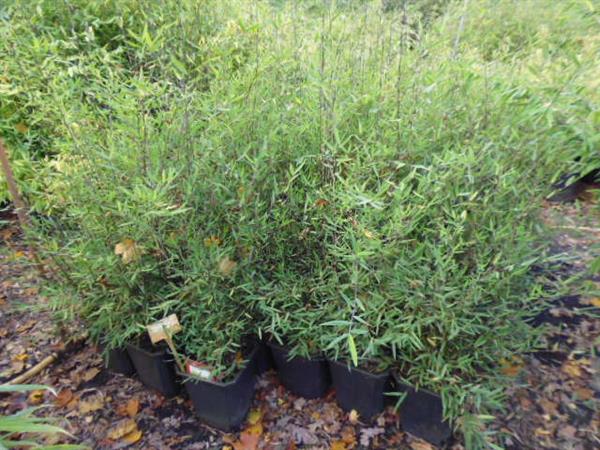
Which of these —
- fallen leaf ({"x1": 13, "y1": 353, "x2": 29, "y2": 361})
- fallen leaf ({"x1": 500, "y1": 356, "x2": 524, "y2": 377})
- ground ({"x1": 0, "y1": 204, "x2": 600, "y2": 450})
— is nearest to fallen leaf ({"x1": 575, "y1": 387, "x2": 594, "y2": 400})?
ground ({"x1": 0, "y1": 204, "x2": 600, "y2": 450})

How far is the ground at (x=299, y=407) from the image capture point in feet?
5.26

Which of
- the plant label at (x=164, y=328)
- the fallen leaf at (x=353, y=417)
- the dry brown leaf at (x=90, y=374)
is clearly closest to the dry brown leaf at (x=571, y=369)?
the fallen leaf at (x=353, y=417)

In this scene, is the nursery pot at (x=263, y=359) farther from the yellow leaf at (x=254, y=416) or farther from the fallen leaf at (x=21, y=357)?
the fallen leaf at (x=21, y=357)

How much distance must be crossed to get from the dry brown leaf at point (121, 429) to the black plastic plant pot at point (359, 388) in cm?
80

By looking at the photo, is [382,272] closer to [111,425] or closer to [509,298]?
[509,298]

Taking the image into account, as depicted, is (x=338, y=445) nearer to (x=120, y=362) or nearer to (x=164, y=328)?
(x=164, y=328)

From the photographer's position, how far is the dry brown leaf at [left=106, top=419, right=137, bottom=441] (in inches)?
64.8

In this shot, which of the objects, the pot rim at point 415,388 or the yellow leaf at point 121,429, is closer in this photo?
the pot rim at point 415,388

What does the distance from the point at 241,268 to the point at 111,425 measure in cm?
84

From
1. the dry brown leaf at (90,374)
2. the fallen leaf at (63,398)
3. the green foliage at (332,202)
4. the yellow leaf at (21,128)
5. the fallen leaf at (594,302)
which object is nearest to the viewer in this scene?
the green foliage at (332,202)

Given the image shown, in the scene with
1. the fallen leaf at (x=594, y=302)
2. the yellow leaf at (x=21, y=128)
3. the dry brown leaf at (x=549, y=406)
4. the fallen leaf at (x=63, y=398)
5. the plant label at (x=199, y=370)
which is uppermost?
the yellow leaf at (x=21, y=128)

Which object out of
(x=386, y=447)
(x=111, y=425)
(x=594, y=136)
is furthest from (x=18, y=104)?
(x=594, y=136)

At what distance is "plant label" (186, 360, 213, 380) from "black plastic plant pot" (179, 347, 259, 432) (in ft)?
0.07

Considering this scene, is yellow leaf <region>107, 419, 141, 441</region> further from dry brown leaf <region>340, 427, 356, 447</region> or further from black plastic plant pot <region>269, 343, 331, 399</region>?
dry brown leaf <region>340, 427, 356, 447</region>
